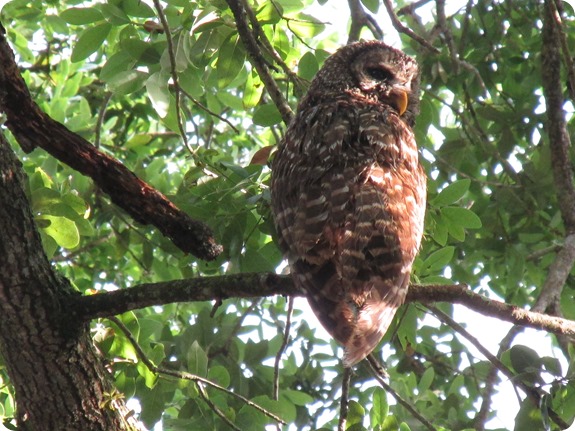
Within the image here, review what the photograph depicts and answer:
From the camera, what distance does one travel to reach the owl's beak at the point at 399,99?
11.1 feet

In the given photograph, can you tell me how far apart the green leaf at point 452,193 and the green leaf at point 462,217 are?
4 cm

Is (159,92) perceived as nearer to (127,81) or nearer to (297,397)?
(127,81)

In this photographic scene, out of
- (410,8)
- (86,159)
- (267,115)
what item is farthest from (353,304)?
(410,8)

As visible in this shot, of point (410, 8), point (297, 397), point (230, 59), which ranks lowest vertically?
point (297, 397)

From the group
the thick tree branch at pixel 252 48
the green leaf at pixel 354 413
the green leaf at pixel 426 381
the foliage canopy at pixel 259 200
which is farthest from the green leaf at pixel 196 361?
the green leaf at pixel 426 381

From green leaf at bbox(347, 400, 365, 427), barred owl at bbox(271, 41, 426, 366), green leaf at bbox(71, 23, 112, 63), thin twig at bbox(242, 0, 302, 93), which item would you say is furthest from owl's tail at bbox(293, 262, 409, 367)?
green leaf at bbox(71, 23, 112, 63)

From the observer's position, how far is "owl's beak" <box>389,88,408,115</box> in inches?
133

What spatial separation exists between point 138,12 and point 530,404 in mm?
1999

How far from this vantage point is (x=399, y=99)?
3.41 metres

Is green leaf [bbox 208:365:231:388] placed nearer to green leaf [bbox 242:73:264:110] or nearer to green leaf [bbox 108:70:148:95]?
green leaf [bbox 108:70:148:95]

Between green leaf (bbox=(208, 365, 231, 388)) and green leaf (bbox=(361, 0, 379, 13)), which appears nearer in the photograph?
green leaf (bbox=(208, 365, 231, 388))

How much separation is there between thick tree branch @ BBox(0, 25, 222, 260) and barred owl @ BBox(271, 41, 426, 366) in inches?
13.3

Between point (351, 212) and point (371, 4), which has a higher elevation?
point (371, 4)

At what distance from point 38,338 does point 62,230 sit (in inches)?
17.6
